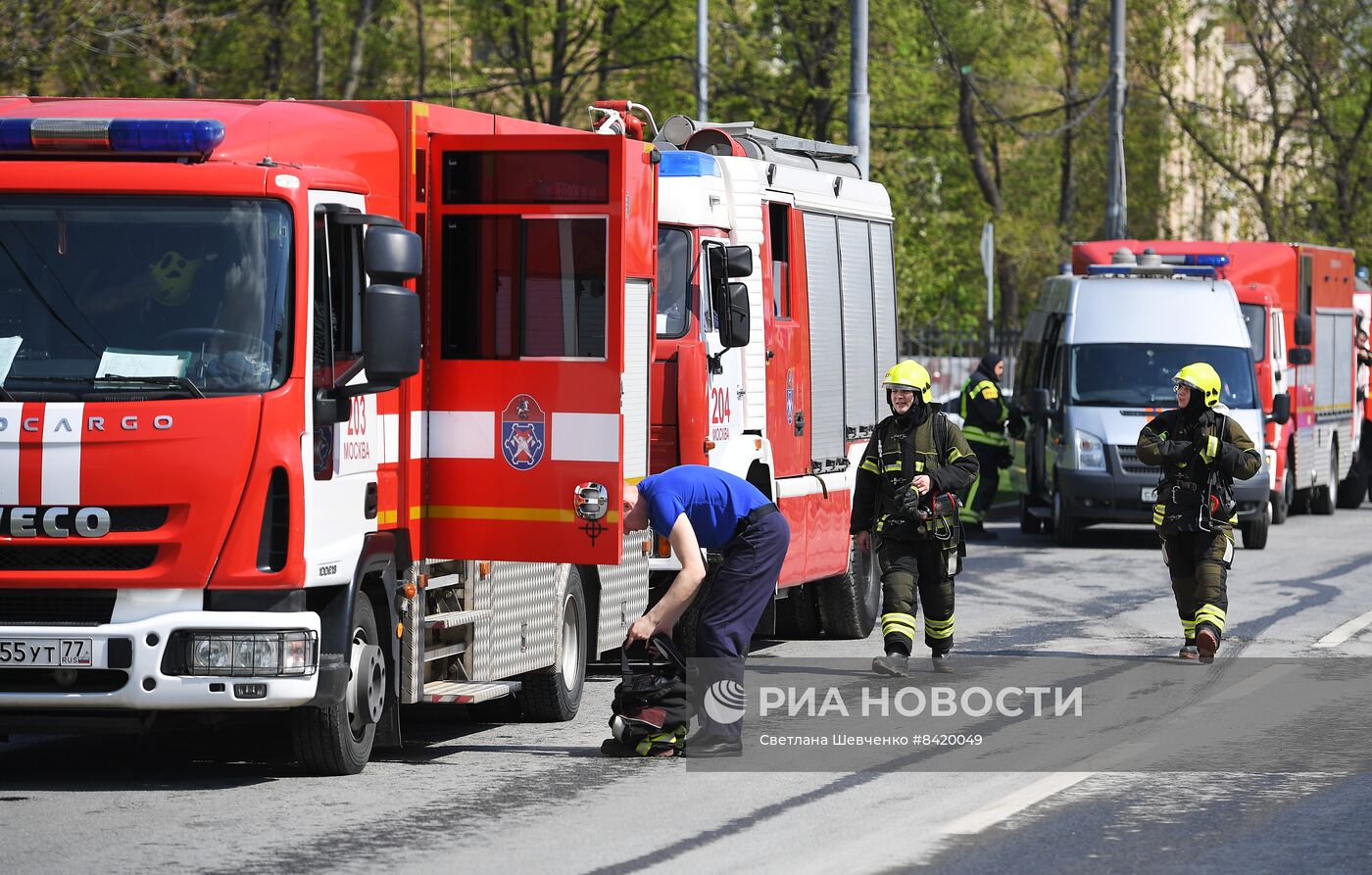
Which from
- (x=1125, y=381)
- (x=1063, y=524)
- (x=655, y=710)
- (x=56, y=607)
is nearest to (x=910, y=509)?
(x=655, y=710)

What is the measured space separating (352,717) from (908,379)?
428 centimetres

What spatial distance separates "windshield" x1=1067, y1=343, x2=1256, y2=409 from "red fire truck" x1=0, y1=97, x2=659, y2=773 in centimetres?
1257

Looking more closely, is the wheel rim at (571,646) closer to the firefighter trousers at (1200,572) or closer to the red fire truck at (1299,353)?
the firefighter trousers at (1200,572)

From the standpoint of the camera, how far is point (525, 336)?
30.8 feet

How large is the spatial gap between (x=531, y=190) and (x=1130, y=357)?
12.8 m

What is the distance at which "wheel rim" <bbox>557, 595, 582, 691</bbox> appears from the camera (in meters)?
10.6

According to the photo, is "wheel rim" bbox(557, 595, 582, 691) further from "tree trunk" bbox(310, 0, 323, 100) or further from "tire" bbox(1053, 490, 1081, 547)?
"tree trunk" bbox(310, 0, 323, 100)

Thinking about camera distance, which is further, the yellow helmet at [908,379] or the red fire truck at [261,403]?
the yellow helmet at [908,379]

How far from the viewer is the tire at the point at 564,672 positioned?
1041cm

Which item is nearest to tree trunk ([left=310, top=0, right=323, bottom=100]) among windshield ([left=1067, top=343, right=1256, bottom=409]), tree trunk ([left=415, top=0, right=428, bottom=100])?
tree trunk ([left=415, top=0, right=428, bottom=100])

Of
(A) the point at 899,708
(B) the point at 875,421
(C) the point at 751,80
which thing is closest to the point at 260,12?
(C) the point at 751,80

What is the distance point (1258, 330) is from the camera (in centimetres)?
2325

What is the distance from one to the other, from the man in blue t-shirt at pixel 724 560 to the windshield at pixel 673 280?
2649 millimetres

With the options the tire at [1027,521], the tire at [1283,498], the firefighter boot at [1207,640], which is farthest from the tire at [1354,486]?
the firefighter boot at [1207,640]
